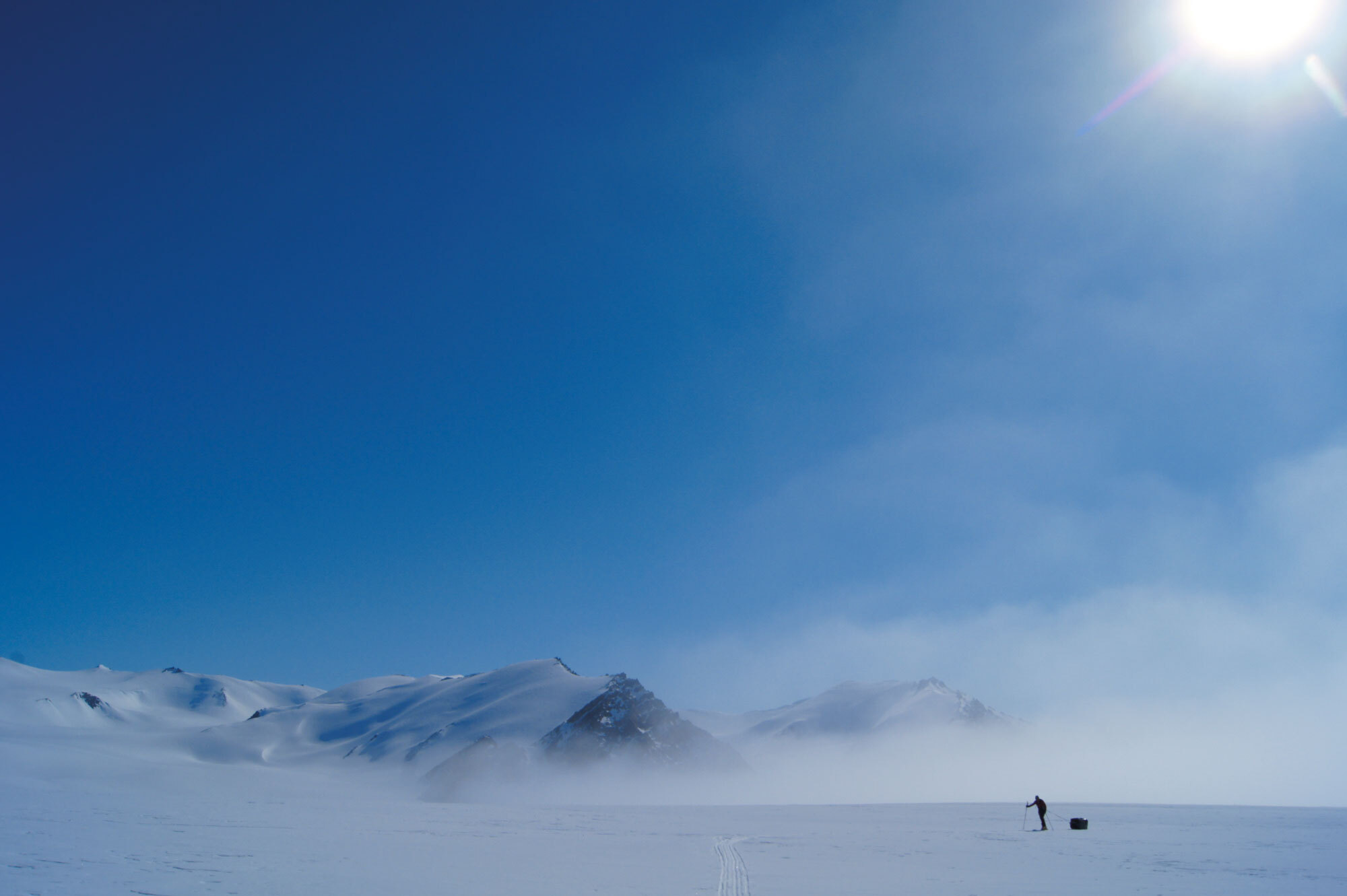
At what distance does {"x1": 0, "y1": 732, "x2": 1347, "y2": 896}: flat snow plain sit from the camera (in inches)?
694

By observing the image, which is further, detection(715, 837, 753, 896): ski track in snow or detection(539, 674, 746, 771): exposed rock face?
detection(539, 674, 746, 771): exposed rock face

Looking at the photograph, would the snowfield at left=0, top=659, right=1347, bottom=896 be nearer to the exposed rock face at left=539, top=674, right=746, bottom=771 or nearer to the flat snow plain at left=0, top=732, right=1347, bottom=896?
the flat snow plain at left=0, top=732, right=1347, bottom=896

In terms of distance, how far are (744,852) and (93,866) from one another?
20.2 m

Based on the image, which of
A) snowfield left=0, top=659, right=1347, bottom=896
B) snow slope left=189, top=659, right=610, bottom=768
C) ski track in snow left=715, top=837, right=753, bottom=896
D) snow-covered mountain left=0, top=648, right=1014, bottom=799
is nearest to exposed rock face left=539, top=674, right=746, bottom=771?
snow-covered mountain left=0, top=648, right=1014, bottom=799

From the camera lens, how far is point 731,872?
20.8m

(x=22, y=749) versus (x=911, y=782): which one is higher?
(x=22, y=749)

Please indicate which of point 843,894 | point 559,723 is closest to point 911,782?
point 559,723

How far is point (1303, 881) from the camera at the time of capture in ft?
73.7

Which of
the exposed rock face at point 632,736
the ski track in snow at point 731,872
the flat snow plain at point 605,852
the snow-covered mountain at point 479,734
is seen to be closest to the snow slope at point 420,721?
the snow-covered mountain at point 479,734

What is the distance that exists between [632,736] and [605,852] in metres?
131

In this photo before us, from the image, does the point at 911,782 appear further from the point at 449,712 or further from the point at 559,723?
the point at 449,712

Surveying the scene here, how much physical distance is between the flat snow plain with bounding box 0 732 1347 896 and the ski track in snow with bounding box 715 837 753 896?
107 mm

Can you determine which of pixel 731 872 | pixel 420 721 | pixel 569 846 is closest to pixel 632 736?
A: pixel 420 721

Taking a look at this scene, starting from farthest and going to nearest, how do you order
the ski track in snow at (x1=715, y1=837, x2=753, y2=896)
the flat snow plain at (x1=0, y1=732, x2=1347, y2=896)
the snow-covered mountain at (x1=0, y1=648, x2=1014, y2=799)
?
the snow-covered mountain at (x1=0, y1=648, x2=1014, y2=799) < the flat snow plain at (x1=0, y1=732, x2=1347, y2=896) < the ski track in snow at (x1=715, y1=837, x2=753, y2=896)
